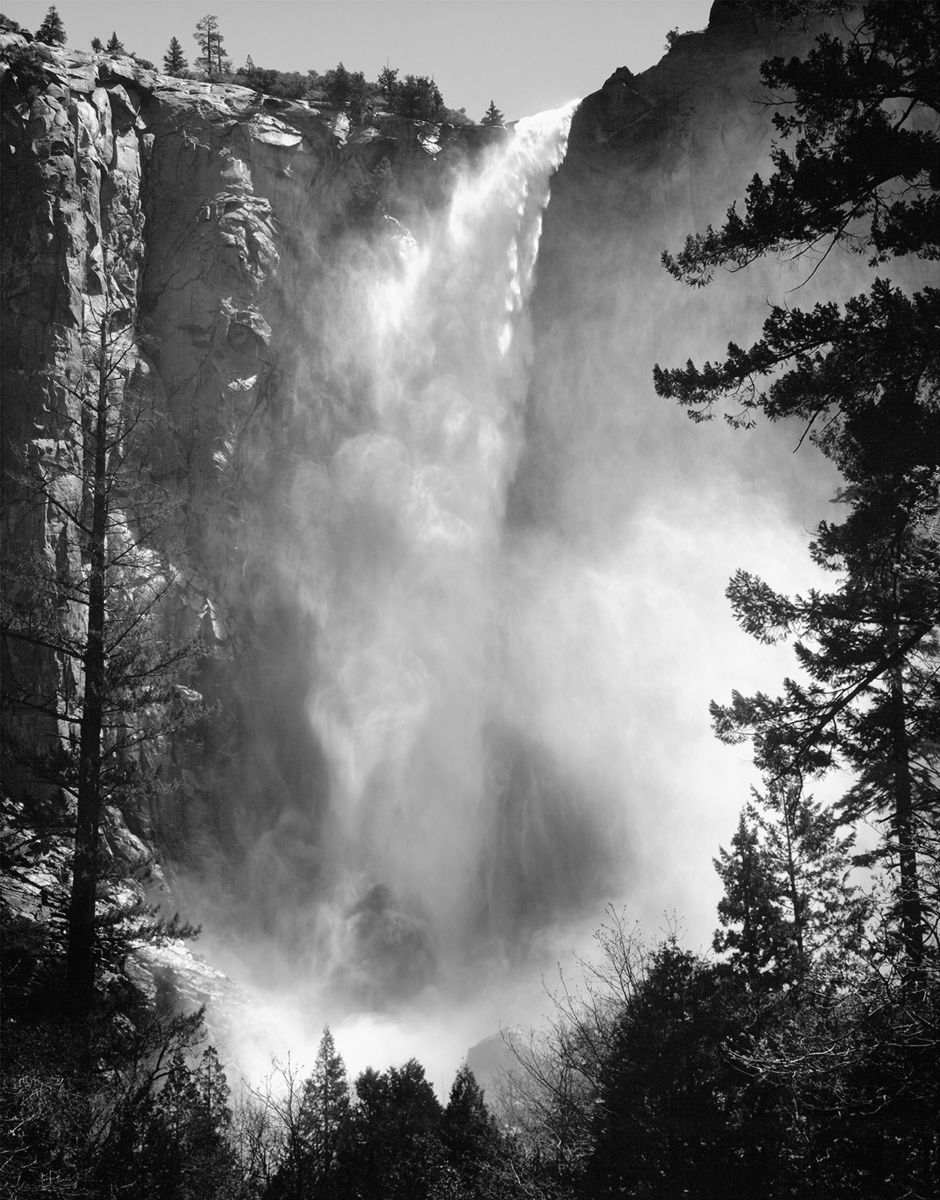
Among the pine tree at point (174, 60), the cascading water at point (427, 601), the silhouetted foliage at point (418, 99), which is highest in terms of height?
the pine tree at point (174, 60)

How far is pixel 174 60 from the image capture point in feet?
174

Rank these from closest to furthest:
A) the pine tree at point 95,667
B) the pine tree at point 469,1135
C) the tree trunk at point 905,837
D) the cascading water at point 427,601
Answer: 1. the tree trunk at point 905,837
2. the pine tree at point 95,667
3. the pine tree at point 469,1135
4. the cascading water at point 427,601

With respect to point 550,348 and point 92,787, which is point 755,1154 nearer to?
point 92,787

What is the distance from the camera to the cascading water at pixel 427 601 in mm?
40594

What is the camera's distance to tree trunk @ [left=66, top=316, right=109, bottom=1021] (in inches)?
467

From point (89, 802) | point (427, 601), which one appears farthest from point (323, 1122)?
point (427, 601)

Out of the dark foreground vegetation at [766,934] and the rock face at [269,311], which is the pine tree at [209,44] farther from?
the dark foreground vegetation at [766,934]

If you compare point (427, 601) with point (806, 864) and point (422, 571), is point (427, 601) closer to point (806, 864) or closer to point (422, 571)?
point (422, 571)

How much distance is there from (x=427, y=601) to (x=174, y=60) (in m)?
33.7

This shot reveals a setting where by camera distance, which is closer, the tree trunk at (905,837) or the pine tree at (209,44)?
the tree trunk at (905,837)

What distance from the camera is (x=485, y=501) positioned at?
4819 cm

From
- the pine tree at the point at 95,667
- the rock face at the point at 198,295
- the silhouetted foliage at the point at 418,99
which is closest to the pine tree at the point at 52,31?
the rock face at the point at 198,295

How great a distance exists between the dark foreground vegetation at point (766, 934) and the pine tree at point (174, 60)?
4726 centimetres

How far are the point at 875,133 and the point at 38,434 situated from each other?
34.6 metres
